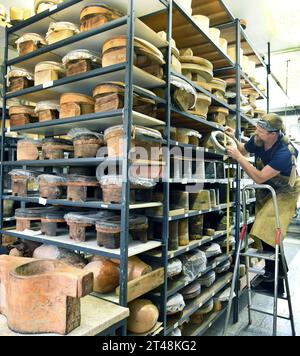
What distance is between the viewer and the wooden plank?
6.15 ft

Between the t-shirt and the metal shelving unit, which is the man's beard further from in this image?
the metal shelving unit

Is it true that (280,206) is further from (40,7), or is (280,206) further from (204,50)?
(40,7)

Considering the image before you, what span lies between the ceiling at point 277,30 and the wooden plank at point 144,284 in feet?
10.4

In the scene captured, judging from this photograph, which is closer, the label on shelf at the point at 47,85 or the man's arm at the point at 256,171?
the label on shelf at the point at 47,85

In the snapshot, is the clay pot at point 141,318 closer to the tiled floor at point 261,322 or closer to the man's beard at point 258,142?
the tiled floor at point 261,322

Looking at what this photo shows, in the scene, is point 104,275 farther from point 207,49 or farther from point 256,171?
point 207,49

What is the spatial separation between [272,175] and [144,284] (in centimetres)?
163

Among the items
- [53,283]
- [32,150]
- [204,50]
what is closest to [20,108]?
[32,150]

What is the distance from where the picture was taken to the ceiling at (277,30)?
3.50 meters

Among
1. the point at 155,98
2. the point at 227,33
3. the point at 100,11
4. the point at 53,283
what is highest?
the point at 227,33

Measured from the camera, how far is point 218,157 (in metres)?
3.76

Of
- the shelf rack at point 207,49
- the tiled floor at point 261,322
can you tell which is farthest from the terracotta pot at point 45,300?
Answer: the tiled floor at point 261,322

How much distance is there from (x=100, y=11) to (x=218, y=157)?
2.27 metres

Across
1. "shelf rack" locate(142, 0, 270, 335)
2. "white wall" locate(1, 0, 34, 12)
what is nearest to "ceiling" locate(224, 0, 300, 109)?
"shelf rack" locate(142, 0, 270, 335)
